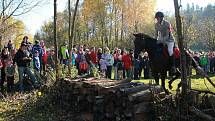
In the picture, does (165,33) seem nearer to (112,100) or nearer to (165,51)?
(165,51)

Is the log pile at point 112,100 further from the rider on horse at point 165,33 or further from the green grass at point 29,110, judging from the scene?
the rider on horse at point 165,33

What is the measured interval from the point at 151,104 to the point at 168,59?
281 centimetres

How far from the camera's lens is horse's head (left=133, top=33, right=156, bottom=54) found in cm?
1125

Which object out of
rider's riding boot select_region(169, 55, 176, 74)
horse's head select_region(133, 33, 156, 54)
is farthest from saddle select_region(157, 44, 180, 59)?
horse's head select_region(133, 33, 156, 54)

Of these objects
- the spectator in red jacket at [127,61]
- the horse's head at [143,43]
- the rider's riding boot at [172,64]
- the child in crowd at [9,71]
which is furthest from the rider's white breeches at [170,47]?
the spectator in red jacket at [127,61]

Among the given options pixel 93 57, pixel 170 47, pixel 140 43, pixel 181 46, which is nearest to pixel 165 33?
pixel 170 47

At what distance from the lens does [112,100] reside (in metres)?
8.99

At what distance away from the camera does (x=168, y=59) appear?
11141mm

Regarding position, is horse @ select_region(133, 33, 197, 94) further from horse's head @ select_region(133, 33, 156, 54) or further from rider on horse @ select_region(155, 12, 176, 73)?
rider on horse @ select_region(155, 12, 176, 73)

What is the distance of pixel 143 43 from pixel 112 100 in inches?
113

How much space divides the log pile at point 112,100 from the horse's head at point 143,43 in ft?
5.33

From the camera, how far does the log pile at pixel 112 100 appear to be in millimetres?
8531

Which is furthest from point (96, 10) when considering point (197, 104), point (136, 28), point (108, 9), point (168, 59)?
point (197, 104)

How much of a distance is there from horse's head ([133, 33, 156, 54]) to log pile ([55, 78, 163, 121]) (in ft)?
5.33
